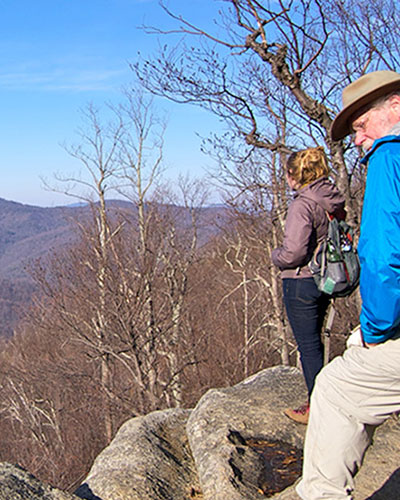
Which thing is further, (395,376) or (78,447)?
(78,447)

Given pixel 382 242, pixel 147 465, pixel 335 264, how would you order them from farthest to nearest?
pixel 147 465
pixel 335 264
pixel 382 242

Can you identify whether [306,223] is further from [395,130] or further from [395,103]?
[395,130]

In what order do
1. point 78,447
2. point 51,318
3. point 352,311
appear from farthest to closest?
point 78,447 < point 51,318 < point 352,311

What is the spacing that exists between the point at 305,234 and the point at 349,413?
60.5 inches

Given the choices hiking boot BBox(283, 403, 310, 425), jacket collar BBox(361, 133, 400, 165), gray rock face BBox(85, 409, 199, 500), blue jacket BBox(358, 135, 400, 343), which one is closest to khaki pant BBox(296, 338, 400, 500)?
blue jacket BBox(358, 135, 400, 343)

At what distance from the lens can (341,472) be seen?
213 cm

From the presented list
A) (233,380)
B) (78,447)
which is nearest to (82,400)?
(78,447)

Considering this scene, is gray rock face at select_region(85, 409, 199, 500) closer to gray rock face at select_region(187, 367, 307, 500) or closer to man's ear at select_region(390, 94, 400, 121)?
gray rock face at select_region(187, 367, 307, 500)

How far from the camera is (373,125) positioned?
2.20m

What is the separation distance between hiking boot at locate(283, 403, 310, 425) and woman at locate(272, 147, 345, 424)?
2.29 ft

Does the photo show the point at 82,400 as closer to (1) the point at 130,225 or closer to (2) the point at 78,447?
(2) the point at 78,447

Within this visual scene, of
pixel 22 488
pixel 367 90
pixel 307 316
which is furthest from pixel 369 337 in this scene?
pixel 22 488

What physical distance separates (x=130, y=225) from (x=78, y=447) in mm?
13140

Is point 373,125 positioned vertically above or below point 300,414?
above
